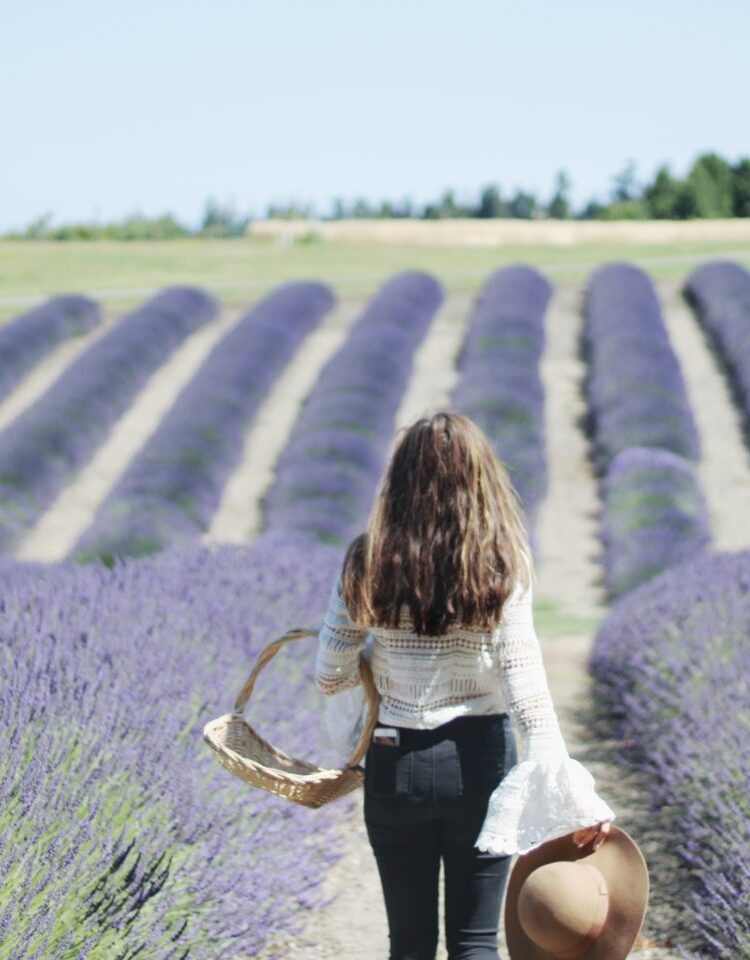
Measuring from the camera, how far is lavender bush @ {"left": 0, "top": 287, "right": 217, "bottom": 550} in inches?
391

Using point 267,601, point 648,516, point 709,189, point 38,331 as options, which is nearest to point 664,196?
point 709,189

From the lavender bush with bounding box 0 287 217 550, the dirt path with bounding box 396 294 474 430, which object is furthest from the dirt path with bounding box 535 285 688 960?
the lavender bush with bounding box 0 287 217 550

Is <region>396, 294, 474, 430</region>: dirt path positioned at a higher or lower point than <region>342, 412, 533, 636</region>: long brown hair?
lower

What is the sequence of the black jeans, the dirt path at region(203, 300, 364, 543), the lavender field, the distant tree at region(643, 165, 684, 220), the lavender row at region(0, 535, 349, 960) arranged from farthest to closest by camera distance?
the distant tree at region(643, 165, 684, 220), the dirt path at region(203, 300, 364, 543), the lavender field, the lavender row at region(0, 535, 349, 960), the black jeans

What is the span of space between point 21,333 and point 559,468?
5254 millimetres

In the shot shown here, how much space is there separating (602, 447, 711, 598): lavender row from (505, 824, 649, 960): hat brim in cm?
518

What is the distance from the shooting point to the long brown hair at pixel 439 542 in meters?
2.60

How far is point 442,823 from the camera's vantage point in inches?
105

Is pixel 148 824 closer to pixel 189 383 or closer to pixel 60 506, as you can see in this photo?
pixel 60 506

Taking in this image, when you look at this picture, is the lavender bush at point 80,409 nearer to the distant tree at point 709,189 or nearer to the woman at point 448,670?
the woman at point 448,670

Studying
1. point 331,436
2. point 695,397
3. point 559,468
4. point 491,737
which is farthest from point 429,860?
point 695,397

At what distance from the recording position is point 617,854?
260 cm

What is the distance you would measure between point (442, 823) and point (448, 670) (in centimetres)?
27

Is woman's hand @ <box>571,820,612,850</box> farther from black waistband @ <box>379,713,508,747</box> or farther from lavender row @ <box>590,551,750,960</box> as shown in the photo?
lavender row @ <box>590,551,750,960</box>
